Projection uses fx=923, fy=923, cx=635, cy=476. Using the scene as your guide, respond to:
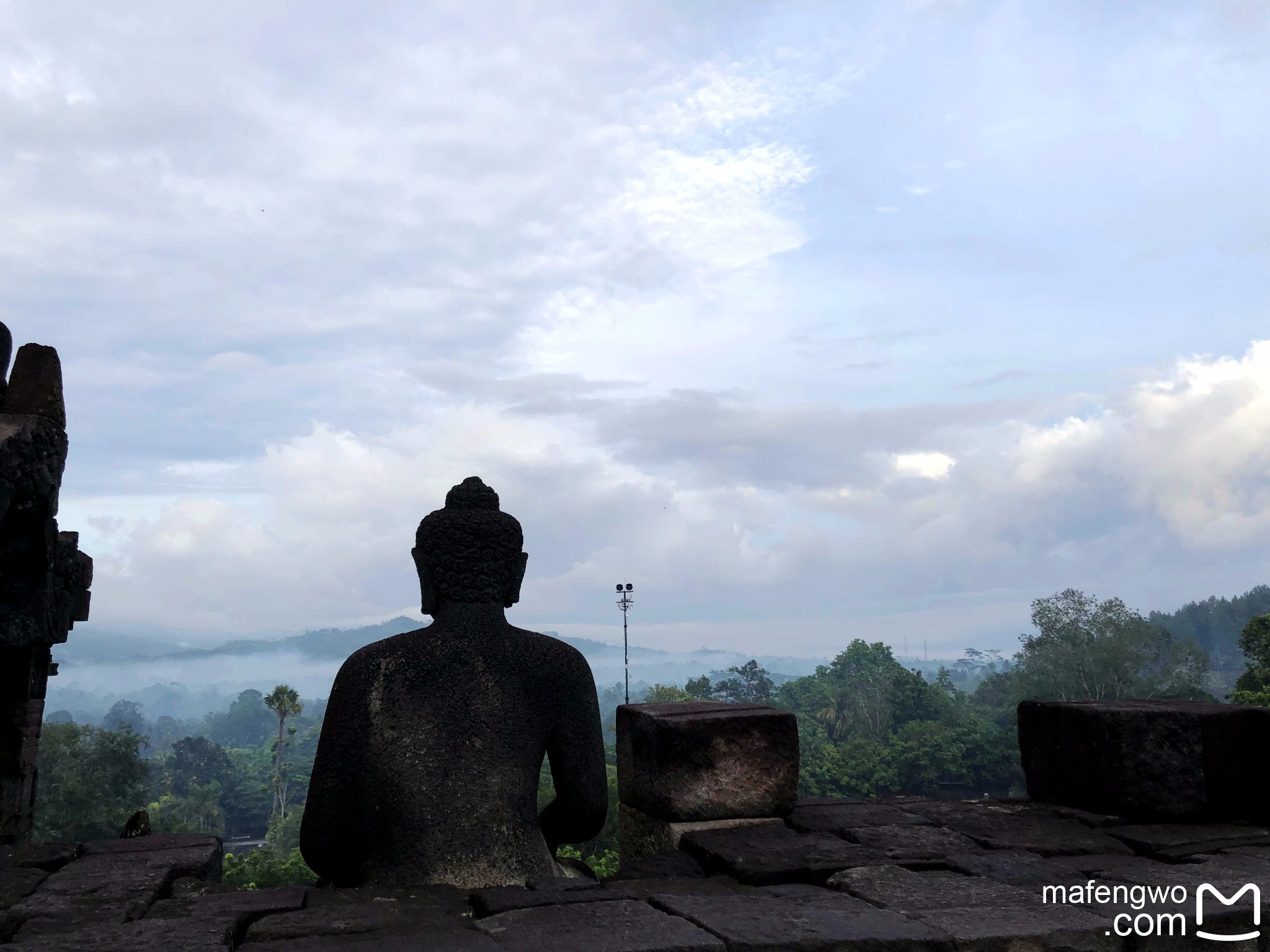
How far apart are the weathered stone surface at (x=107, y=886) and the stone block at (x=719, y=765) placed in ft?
6.38

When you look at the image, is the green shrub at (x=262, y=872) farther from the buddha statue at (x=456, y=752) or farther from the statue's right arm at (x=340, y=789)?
the buddha statue at (x=456, y=752)

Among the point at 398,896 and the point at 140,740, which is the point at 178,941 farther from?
the point at 140,740

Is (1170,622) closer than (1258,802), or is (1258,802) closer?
(1258,802)

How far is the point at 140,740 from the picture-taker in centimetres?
4116

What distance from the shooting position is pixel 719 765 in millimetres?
4348

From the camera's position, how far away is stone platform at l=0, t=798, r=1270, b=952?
8.33 feet

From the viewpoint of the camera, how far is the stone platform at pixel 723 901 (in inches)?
100.0

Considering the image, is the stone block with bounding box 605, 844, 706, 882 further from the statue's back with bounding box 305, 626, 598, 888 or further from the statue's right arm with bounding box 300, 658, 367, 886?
the statue's right arm with bounding box 300, 658, 367, 886

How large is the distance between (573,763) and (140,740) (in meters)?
44.9

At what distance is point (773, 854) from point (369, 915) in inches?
64.4

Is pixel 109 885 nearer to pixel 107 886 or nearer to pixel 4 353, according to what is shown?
pixel 107 886

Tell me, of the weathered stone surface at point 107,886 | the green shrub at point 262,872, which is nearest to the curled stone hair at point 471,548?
the weathered stone surface at point 107,886

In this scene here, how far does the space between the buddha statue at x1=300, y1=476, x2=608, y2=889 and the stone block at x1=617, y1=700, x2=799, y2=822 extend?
2.74 ft

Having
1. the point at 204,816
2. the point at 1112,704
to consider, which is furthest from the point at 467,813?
the point at 204,816
